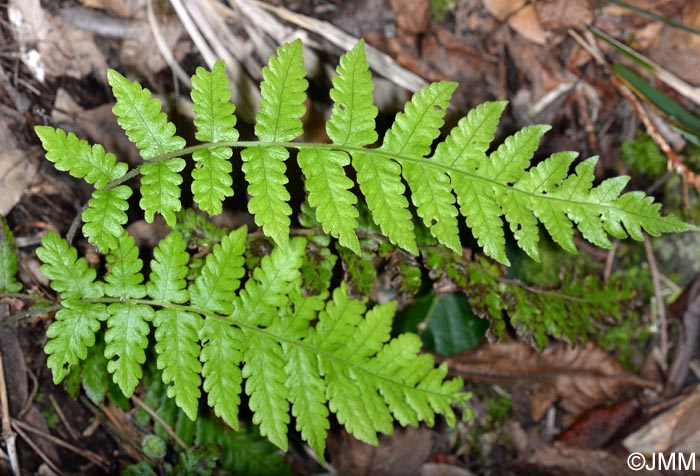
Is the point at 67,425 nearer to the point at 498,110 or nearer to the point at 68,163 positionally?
the point at 68,163

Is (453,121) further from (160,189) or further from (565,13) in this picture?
(160,189)

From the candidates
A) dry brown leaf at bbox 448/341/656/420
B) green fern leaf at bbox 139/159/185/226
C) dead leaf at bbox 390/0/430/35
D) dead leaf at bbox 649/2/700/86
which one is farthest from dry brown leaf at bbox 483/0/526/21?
green fern leaf at bbox 139/159/185/226

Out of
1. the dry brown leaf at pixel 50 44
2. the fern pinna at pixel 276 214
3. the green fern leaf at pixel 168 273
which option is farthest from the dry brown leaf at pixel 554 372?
the dry brown leaf at pixel 50 44

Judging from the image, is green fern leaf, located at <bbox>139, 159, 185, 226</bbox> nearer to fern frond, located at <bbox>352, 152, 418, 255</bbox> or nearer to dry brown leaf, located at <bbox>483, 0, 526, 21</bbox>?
fern frond, located at <bbox>352, 152, 418, 255</bbox>

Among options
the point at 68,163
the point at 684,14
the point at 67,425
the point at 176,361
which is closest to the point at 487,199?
the point at 176,361

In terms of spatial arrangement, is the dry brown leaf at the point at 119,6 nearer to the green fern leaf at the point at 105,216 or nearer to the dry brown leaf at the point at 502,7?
the green fern leaf at the point at 105,216

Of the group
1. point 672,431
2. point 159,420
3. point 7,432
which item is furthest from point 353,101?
point 672,431
